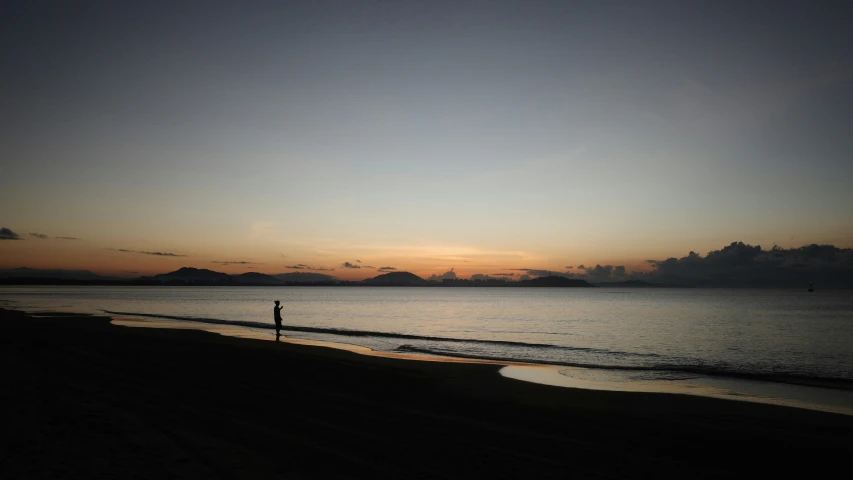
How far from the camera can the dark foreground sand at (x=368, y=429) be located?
7.96m

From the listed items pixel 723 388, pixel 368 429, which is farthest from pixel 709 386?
pixel 368 429

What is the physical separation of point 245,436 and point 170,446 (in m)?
1.31

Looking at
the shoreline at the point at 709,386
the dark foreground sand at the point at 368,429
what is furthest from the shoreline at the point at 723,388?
the dark foreground sand at the point at 368,429

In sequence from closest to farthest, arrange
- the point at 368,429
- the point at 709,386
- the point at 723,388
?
the point at 368,429
the point at 723,388
the point at 709,386

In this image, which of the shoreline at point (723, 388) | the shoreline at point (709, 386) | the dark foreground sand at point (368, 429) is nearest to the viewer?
the dark foreground sand at point (368, 429)

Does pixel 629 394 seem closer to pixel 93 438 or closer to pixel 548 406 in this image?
pixel 548 406

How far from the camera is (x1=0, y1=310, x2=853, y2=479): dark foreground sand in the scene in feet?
26.1

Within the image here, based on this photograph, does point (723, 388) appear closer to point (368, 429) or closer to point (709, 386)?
point (709, 386)

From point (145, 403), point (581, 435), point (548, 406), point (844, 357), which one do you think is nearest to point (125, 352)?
point (145, 403)

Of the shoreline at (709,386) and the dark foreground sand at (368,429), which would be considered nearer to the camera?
the dark foreground sand at (368,429)

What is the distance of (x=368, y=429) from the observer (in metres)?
10.3

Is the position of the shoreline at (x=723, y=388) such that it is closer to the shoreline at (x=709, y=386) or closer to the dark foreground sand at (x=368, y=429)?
the shoreline at (x=709, y=386)

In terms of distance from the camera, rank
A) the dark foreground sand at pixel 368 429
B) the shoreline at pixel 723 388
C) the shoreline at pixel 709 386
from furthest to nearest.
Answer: the shoreline at pixel 709 386
the shoreline at pixel 723 388
the dark foreground sand at pixel 368 429

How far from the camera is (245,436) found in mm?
9422
